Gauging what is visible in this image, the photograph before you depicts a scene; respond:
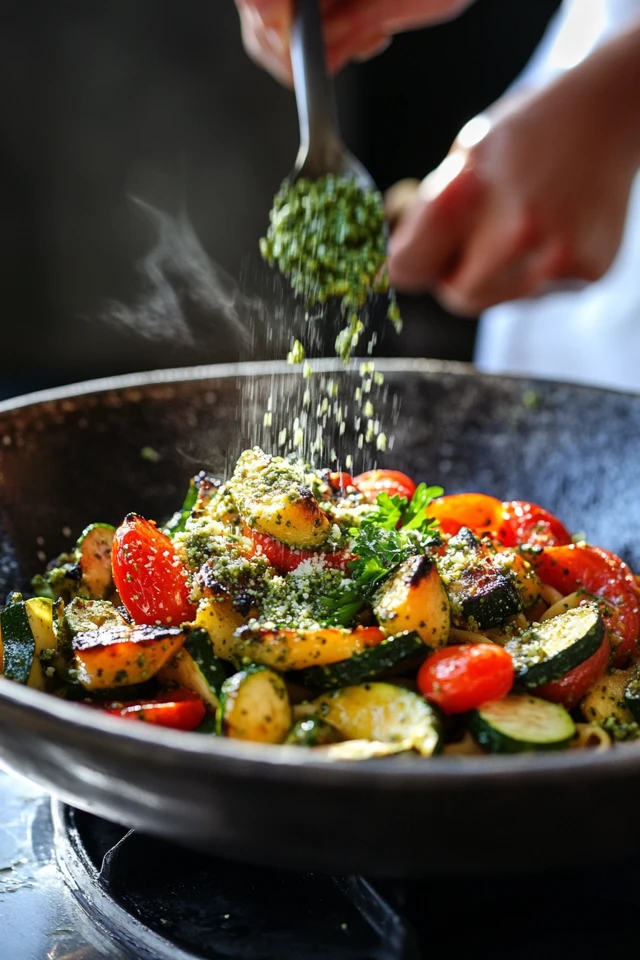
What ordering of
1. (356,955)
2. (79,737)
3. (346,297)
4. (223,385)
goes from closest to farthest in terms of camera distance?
1. (79,737)
2. (356,955)
3. (346,297)
4. (223,385)

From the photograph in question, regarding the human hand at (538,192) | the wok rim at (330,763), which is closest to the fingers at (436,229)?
the human hand at (538,192)

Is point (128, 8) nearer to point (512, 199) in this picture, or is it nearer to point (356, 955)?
point (512, 199)

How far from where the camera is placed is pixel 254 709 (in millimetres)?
1288

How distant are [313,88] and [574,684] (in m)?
1.51

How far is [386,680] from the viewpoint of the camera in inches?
56.2

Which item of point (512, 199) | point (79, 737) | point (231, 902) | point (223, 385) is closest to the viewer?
point (79, 737)

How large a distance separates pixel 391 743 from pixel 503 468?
4.13 ft

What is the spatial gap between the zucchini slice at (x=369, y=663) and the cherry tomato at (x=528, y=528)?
2.09 ft

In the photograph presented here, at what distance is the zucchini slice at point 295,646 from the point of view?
1.37 metres

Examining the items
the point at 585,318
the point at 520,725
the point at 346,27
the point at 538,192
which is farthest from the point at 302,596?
the point at 585,318

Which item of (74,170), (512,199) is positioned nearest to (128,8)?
(74,170)

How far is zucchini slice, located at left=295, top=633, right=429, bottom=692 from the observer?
1.37 meters

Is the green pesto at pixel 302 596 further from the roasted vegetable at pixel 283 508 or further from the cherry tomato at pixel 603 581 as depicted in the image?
the cherry tomato at pixel 603 581

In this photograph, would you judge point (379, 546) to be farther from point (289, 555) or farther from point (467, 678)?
point (467, 678)
